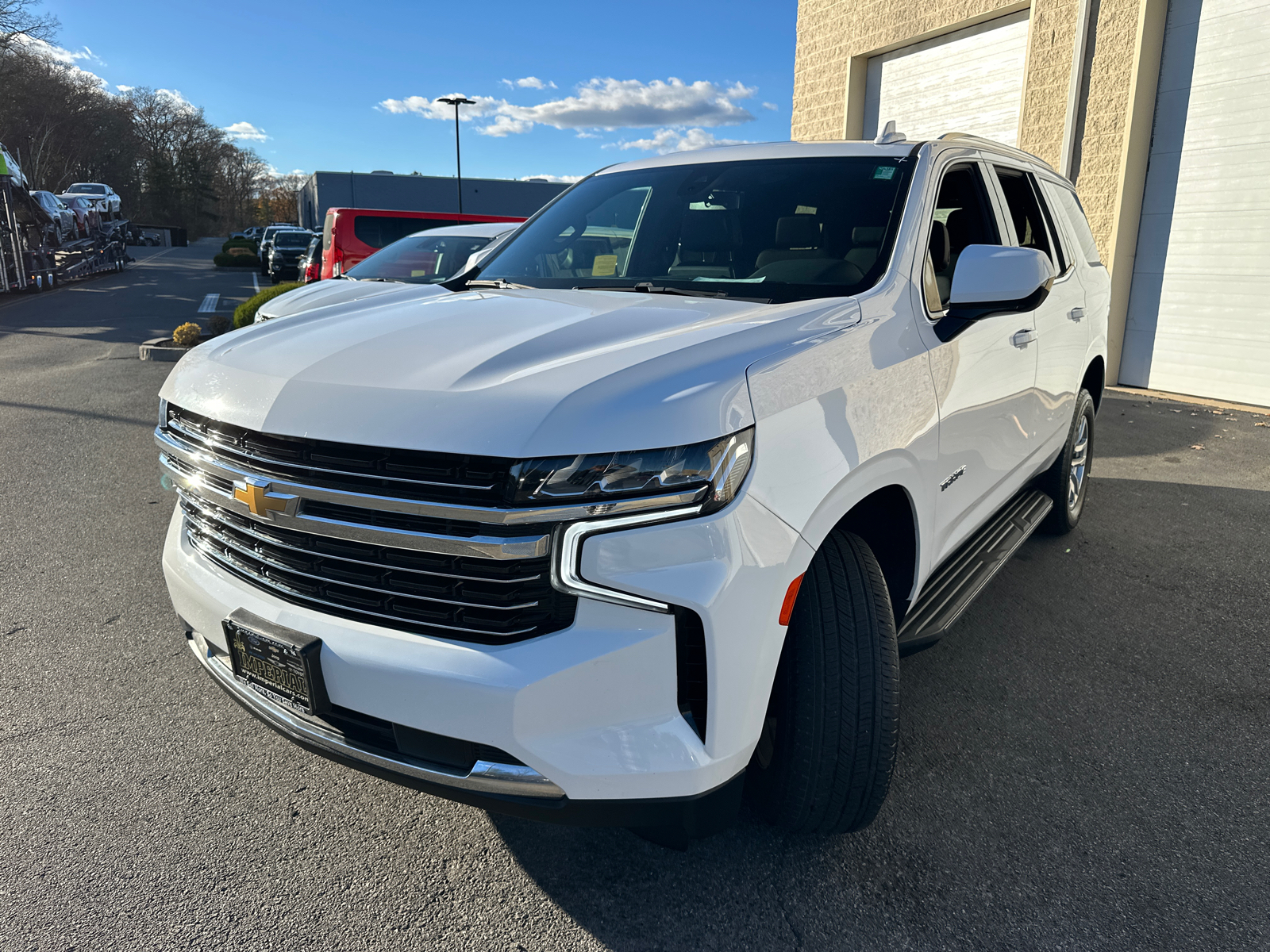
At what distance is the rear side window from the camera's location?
14.7ft

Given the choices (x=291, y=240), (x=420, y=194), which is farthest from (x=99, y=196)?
(x=291, y=240)

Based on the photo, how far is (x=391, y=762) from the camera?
1.92m

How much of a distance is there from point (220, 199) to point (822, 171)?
10691 cm

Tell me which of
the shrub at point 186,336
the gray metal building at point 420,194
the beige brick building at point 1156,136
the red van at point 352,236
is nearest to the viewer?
the beige brick building at point 1156,136

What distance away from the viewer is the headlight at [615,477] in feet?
5.57

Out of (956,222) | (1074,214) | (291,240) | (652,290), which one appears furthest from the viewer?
(291,240)

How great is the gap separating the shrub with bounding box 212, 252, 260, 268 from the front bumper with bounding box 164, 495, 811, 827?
139ft

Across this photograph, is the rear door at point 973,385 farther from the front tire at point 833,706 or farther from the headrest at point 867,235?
the front tire at point 833,706

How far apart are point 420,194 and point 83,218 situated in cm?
2826

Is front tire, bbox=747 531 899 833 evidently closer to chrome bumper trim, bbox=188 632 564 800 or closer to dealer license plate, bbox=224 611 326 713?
chrome bumper trim, bbox=188 632 564 800

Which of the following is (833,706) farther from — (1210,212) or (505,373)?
(1210,212)

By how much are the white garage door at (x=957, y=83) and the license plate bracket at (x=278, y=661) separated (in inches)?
421

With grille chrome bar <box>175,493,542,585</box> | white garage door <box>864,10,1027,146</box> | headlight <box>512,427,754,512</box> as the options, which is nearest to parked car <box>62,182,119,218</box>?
white garage door <box>864,10,1027,146</box>

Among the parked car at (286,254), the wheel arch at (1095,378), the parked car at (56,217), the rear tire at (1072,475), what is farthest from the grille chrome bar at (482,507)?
the parked car at (286,254)
